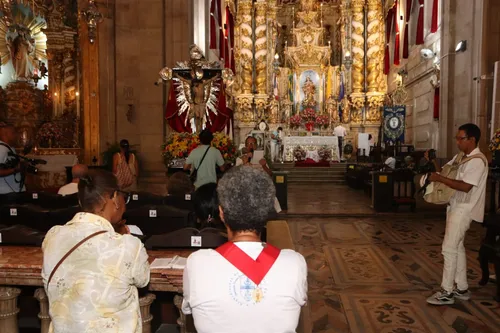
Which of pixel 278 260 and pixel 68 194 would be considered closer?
→ pixel 278 260

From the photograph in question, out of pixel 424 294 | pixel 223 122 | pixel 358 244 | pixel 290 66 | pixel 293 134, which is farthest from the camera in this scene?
pixel 290 66

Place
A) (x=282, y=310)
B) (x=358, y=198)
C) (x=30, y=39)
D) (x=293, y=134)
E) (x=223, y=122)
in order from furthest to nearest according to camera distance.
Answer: (x=293, y=134) → (x=30, y=39) → (x=358, y=198) → (x=223, y=122) → (x=282, y=310)

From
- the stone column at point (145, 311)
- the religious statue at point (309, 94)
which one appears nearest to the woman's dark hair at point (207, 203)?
the stone column at point (145, 311)

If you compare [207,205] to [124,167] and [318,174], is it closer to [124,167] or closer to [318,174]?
[124,167]

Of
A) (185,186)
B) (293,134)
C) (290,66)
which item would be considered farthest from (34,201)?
(290,66)

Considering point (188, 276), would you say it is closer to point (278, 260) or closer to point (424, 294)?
point (278, 260)

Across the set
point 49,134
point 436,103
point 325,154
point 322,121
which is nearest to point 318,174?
point 325,154

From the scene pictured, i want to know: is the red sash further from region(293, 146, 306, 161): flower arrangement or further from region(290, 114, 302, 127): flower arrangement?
region(290, 114, 302, 127): flower arrangement

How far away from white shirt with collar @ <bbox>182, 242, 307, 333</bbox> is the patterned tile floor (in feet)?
4.54

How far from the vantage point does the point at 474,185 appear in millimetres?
4203

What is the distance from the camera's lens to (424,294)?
482cm

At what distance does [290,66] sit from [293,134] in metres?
4.70

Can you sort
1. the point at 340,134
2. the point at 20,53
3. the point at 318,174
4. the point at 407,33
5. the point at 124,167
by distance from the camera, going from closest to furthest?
1. the point at 124,167
2. the point at 20,53
3. the point at 318,174
4. the point at 407,33
5. the point at 340,134

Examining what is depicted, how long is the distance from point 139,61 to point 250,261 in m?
9.92
